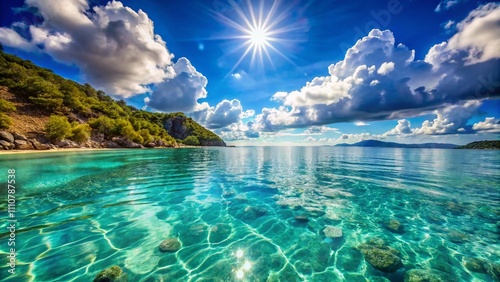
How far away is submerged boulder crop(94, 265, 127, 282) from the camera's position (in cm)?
441

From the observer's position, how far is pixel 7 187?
12031 mm

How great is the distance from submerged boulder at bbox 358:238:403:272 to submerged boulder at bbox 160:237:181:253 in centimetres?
626

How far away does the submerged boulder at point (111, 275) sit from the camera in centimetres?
441

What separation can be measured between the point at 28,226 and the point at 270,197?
11412mm

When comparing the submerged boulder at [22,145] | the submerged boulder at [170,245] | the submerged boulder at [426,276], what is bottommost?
the submerged boulder at [426,276]

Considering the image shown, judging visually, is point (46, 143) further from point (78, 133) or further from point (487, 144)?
point (487, 144)

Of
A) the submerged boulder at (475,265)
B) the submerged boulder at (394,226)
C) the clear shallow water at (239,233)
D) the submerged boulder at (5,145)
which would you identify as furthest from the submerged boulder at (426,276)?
the submerged boulder at (5,145)

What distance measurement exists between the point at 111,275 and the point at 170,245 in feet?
5.71

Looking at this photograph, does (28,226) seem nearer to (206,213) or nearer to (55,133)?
(206,213)

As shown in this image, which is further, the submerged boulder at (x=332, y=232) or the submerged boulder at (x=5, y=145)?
the submerged boulder at (x=5, y=145)

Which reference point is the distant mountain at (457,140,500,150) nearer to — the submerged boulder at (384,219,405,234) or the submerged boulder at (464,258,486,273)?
the submerged boulder at (384,219,405,234)

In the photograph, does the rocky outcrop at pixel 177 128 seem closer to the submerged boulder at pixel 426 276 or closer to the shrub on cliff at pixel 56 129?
the shrub on cliff at pixel 56 129

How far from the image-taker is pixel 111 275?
4539 millimetres

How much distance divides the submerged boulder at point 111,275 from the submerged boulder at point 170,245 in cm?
127
